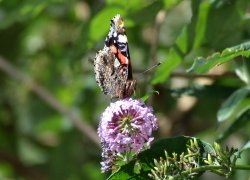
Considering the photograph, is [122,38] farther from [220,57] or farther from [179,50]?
[220,57]

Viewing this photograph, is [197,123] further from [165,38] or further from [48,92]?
[48,92]


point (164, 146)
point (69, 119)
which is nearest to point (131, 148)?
point (164, 146)

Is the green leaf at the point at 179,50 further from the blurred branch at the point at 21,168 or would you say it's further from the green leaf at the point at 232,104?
the blurred branch at the point at 21,168

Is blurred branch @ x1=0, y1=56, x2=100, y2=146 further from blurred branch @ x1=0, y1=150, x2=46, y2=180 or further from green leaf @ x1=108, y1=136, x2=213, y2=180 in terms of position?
green leaf @ x1=108, y1=136, x2=213, y2=180

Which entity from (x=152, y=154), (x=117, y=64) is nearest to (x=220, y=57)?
(x=152, y=154)

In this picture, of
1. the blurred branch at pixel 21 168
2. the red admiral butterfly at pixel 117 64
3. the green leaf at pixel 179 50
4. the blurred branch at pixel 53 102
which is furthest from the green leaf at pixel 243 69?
the blurred branch at pixel 21 168

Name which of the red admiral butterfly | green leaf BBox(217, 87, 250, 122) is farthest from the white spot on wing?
green leaf BBox(217, 87, 250, 122)

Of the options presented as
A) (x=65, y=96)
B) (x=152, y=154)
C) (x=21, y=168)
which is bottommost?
(x=152, y=154)
